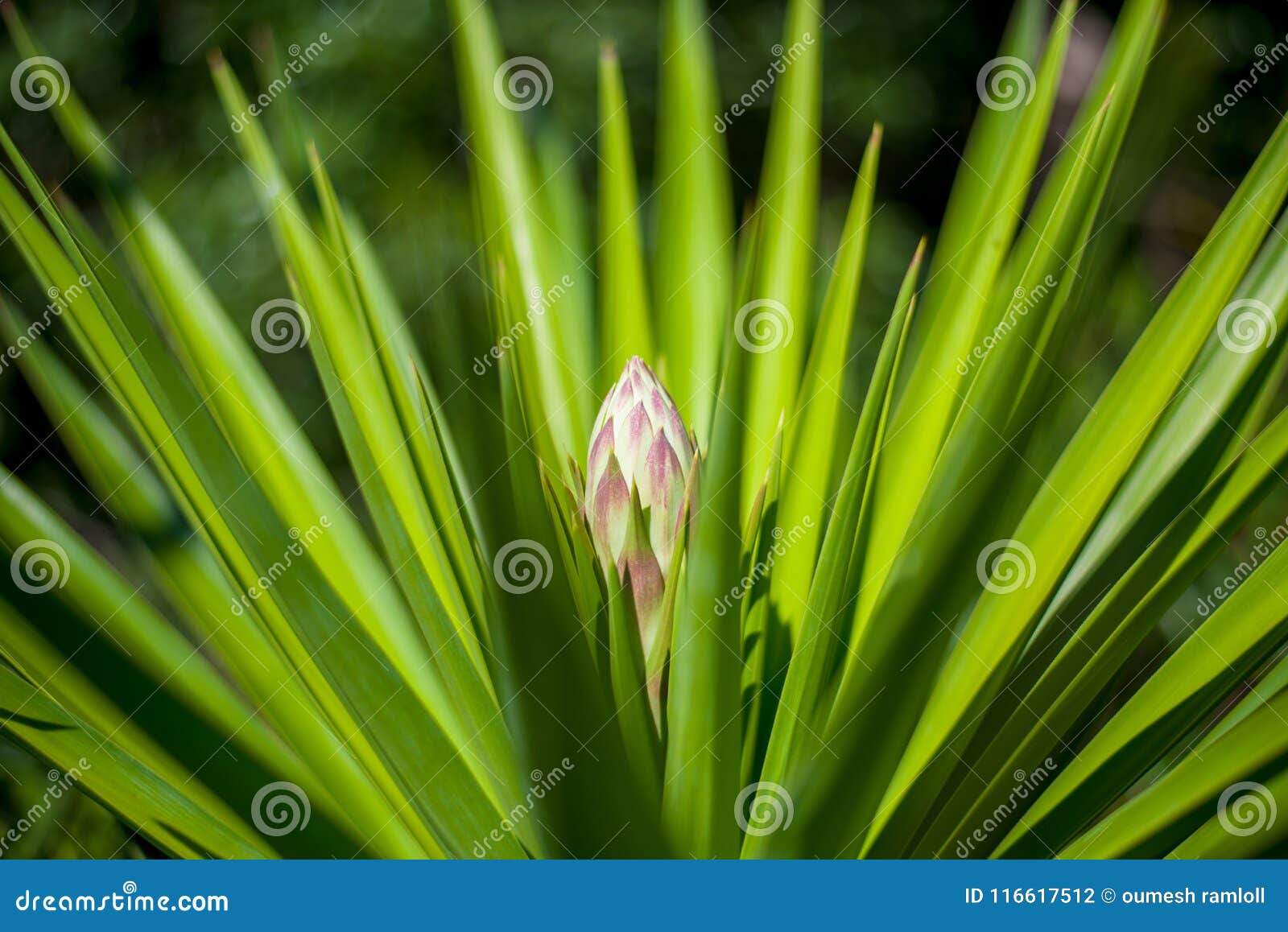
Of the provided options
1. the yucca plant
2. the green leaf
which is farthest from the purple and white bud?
the green leaf

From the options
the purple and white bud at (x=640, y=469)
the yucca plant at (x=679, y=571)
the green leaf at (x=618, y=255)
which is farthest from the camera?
the green leaf at (x=618, y=255)

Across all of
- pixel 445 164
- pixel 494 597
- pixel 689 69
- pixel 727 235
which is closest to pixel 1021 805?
pixel 494 597

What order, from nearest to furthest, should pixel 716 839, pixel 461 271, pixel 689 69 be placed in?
pixel 461 271, pixel 716 839, pixel 689 69

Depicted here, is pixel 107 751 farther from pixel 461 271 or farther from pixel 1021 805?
pixel 1021 805

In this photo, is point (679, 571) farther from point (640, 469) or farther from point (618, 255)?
point (618, 255)

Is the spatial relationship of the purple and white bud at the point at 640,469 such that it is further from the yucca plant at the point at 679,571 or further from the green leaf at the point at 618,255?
the green leaf at the point at 618,255

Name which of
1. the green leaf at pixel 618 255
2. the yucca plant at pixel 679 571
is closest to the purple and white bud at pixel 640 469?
the yucca plant at pixel 679 571

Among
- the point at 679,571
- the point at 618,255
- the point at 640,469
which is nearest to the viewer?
the point at 679,571

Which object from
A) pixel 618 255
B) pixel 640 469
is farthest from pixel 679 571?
pixel 618 255
